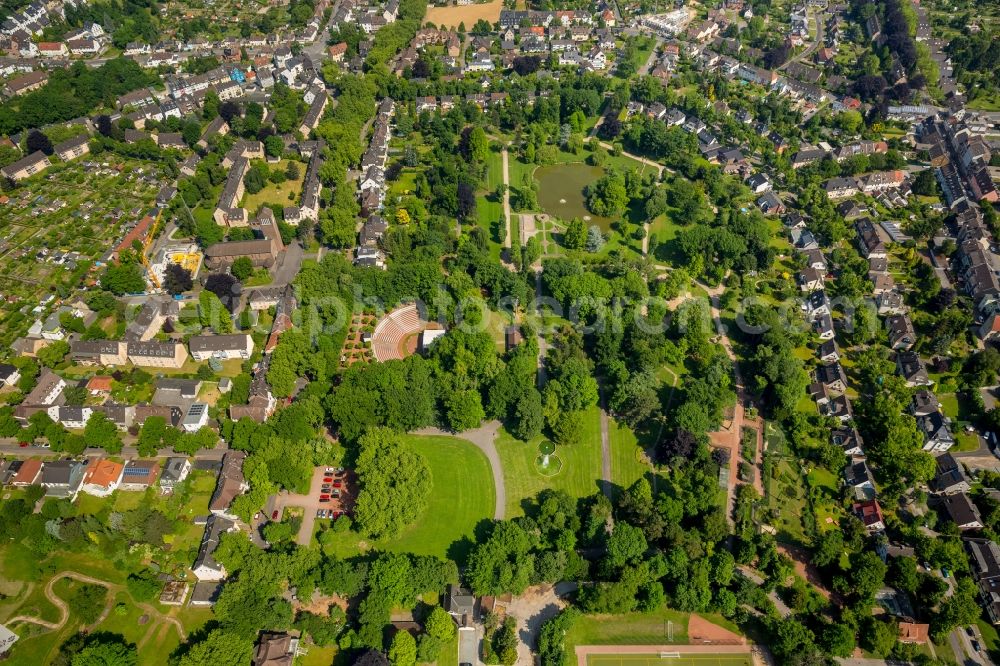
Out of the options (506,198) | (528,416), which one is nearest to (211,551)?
(528,416)

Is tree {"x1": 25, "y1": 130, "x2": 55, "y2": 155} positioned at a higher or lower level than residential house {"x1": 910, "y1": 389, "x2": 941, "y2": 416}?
higher

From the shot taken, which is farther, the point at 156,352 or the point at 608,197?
the point at 608,197

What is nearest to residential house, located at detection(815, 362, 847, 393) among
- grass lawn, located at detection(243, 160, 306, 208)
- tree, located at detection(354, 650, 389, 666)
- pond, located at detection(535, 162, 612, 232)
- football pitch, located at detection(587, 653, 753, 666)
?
football pitch, located at detection(587, 653, 753, 666)

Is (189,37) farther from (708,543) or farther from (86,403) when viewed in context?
(708,543)

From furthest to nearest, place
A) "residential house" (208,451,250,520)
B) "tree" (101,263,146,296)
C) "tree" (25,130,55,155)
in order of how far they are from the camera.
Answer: "tree" (25,130,55,155)
"tree" (101,263,146,296)
"residential house" (208,451,250,520)

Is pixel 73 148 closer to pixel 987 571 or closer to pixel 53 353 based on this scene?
pixel 53 353

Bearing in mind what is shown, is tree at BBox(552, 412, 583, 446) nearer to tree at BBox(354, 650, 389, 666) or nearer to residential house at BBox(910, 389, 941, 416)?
tree at BBox(354, 650, 389, 666)
